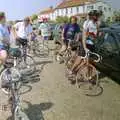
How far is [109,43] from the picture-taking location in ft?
31.7

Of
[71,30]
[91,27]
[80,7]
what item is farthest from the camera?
[80,7]

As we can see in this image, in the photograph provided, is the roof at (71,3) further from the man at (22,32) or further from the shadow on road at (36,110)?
the shadow on road at (36,110)

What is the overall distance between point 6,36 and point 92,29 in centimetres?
301

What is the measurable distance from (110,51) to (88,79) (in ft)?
3.19

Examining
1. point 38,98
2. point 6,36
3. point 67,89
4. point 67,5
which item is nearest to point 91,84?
point 67,89

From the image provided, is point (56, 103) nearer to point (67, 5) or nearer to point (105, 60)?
point (105, 60)

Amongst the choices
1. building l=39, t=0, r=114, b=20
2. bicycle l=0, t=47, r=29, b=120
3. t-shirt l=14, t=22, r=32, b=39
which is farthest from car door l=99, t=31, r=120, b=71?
building l=39, t=0, r=114, b=20

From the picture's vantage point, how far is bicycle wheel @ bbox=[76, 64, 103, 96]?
356 inches

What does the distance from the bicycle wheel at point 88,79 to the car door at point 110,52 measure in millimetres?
501

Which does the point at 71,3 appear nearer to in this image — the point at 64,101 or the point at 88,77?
the point at 88,77

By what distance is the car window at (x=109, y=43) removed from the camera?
932 cm

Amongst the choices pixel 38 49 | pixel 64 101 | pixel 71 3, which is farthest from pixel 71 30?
pixel 71 3

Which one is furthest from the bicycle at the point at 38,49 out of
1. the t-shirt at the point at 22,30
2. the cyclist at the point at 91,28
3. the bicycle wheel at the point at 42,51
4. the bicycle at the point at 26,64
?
the cyclist at the point at 91,28

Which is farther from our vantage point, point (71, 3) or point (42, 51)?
point (71, 3)
